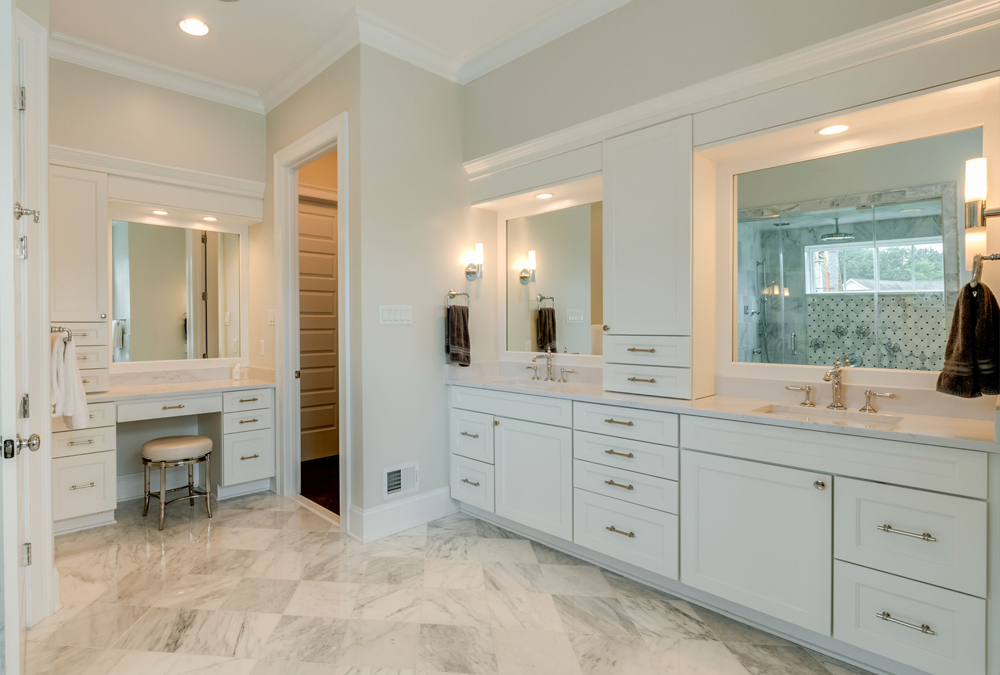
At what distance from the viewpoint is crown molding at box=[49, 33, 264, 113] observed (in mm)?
3170

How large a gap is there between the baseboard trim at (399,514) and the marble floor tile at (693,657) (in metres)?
1.59

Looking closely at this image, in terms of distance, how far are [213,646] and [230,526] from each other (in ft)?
4.27

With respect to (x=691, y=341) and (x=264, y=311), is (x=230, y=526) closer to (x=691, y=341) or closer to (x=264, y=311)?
(x=264, y=311)

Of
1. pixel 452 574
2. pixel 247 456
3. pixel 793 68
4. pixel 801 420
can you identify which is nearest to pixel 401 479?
pixel 452 574

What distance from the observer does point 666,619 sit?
7.23 feet

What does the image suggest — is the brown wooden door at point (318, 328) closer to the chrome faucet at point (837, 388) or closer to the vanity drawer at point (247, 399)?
the vanity drawer at point (247, 399)

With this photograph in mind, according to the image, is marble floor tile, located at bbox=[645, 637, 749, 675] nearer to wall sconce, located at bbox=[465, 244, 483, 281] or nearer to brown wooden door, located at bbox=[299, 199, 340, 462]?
wall sconce, located at bbox=[465, 244, 483, 281]

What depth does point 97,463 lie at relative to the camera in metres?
3.10

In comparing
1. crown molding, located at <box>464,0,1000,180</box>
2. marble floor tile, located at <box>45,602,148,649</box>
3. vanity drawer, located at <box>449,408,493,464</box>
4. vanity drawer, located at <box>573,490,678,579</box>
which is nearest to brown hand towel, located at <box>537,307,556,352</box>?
vanity drawer, located at <box>449,408,493,464</box>

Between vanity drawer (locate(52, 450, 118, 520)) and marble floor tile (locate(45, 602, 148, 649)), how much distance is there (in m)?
0.97

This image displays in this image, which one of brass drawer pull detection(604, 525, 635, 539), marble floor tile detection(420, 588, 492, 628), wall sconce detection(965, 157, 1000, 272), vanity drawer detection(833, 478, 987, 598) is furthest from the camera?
brass drawer pull detection(604, 525, 635, 539)

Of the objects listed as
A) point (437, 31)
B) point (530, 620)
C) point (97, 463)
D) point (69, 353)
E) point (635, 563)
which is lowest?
point (530, 620)

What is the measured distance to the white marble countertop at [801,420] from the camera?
1.66 metres

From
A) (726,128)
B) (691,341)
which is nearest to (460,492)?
(691,341)
